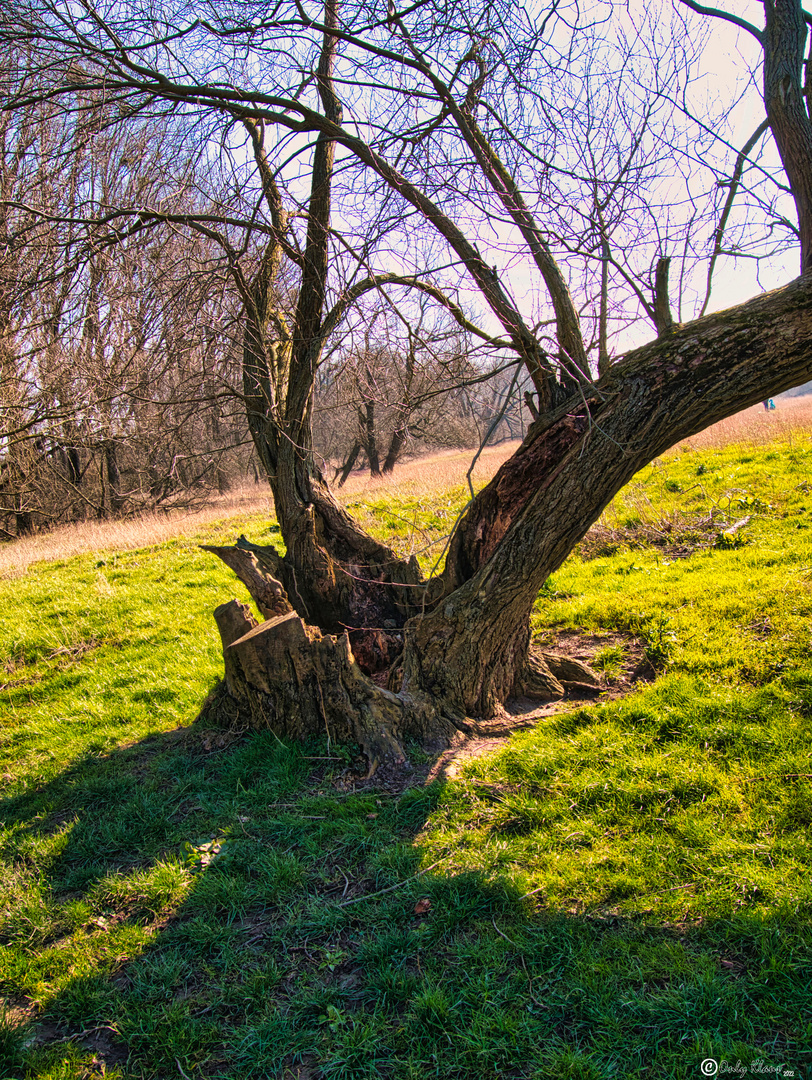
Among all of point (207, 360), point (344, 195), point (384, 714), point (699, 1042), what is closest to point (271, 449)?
point (207, 360)

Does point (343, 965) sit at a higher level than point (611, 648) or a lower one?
lower

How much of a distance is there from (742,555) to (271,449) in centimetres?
487

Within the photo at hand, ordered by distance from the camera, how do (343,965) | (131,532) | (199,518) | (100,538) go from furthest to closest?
(199,518), (131,532), (100,538), (343,965)

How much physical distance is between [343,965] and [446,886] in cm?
58

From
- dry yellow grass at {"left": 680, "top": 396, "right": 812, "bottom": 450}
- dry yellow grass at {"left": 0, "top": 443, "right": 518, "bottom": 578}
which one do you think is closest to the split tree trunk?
dry yellow grass at {"left": 0, "top": 443, "right": 518, "bottom": 578}

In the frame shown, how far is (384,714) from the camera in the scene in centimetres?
410

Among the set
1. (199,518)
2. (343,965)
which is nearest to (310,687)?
(343,965)

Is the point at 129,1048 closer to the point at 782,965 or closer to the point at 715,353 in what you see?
the point at 782,965

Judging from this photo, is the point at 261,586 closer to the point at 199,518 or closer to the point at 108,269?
the point at 108,269

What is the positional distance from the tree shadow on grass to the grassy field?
10 millimetres

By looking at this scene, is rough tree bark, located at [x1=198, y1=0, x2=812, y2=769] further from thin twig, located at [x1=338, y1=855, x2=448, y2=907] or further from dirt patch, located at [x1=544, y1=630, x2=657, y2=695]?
thin twig, located at [x1=338, y1=855, x2=448, y2=907]

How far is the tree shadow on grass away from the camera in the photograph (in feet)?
7.21

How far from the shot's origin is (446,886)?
2.95 m

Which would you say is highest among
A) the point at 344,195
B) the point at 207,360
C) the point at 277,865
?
the point at 344,195
